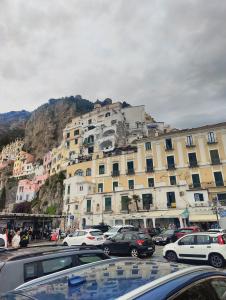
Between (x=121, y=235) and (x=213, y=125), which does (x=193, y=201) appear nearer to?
(x=213, y=125)

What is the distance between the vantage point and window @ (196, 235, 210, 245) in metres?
11.7

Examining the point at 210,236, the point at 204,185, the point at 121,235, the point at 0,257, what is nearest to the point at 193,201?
the point at 204,185

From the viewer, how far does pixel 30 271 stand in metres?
4.53

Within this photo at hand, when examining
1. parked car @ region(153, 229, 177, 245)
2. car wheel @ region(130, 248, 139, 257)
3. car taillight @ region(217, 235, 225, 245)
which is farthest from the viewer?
parked car @ region(153, 229, 177, 245)

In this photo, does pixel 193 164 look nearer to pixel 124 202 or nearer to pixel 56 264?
pixel 124 202

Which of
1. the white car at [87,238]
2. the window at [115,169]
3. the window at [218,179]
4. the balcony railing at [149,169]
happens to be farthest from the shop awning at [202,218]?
the white car at [87,238]

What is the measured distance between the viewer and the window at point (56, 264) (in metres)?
4.64

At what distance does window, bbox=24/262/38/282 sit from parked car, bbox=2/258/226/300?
2.06 meters

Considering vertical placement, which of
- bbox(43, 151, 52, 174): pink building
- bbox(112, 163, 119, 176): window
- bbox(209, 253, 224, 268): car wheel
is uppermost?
bbox(43, 151, 52, 174): pink building

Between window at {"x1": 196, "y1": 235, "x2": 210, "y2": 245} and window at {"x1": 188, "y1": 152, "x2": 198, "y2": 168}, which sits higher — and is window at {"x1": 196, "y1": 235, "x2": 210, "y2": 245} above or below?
below

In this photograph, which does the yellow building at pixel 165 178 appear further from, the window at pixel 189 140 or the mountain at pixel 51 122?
the mountain at pixel 51 122

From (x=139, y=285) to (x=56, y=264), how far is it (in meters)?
3.11

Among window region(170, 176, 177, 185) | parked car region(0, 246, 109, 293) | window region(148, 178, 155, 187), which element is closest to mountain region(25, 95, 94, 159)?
window region(148, 178, 155, 187)

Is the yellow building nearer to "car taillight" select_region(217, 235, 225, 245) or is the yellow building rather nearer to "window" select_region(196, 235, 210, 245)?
"window" select_region(196, 235, 210, 245)
